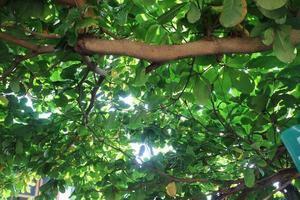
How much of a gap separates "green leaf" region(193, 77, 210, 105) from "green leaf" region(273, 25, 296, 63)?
16.2 inches

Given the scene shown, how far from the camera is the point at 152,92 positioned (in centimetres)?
249

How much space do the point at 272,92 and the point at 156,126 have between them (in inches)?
47.1

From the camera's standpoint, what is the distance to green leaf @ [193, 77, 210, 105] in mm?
1562

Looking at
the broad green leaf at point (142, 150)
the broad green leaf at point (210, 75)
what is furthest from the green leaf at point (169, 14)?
the broad green leaf at point (142, 150)

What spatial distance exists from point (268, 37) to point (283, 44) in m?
0.05

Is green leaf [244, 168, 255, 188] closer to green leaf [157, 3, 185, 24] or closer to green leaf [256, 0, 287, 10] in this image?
green leaf [157, 3, 185, 24]

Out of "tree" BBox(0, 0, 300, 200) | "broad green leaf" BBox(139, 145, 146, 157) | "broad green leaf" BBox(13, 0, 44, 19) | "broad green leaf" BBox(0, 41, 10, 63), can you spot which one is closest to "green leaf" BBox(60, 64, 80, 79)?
"tree" BBox(0, 0, 300, 200)

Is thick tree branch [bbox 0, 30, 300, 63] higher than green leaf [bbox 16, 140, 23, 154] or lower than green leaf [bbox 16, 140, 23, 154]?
lower

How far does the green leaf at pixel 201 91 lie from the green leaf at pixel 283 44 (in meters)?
0.41

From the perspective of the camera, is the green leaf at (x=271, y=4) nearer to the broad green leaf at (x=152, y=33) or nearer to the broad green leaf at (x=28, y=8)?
the broad green leaf at (x=152, y=33)

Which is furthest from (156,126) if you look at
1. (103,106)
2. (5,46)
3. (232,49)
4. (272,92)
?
(232,49)

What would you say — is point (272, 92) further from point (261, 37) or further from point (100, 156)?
point (100, 156)

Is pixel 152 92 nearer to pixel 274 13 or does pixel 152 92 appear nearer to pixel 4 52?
pixel 4 52

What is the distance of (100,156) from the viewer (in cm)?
356
